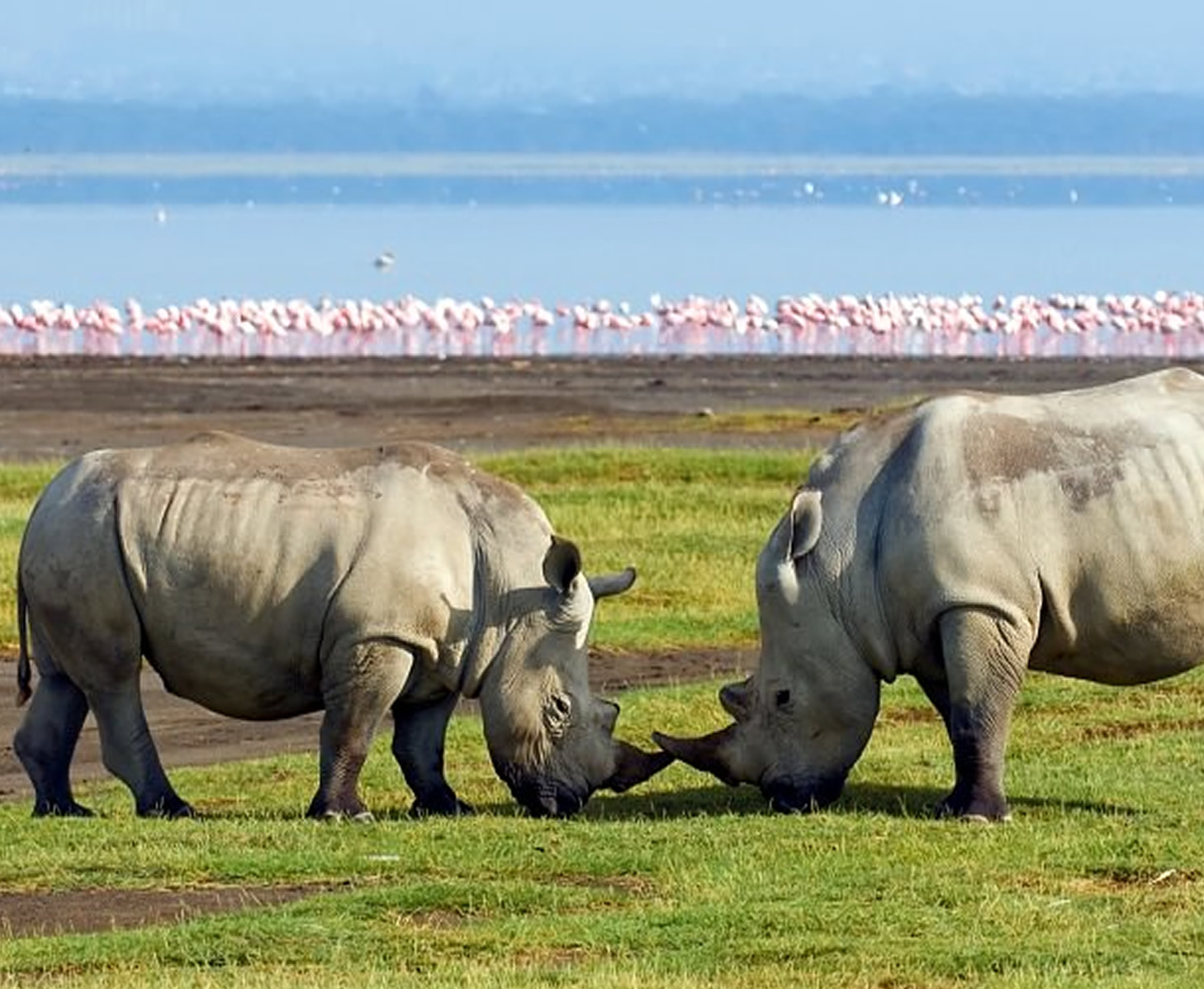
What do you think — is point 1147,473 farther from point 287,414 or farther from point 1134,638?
point 287,414

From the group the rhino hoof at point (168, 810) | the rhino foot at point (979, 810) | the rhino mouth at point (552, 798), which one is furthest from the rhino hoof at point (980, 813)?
Answer: the rhino hoof at point (168, 810)

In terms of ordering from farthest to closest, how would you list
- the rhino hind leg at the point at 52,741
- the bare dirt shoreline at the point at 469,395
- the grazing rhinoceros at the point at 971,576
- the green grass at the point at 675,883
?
1. the bare dirt shoreline at the point at 469,395
2. the rhino hind leg at the point at 52,741
3. the grazing rhinoceros at the point at 971,576
4. the green grass at the point at 675,883

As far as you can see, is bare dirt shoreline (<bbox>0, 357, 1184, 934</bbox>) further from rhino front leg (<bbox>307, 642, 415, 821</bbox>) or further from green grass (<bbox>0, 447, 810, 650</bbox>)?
rhino front leg (<bbox>307, 642, 415, 821</bbox>)

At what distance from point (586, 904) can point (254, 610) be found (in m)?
3.00

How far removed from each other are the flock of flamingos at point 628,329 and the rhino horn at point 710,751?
48.5 meters

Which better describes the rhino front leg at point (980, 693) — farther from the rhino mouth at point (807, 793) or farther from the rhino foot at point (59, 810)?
the rhino foot at point (59, 810)

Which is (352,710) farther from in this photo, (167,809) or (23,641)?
(23,641)

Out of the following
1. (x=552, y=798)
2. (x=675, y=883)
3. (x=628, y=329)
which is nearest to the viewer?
(x=675, y=883)

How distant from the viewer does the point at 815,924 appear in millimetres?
11992

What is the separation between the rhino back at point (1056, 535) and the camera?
14.5m

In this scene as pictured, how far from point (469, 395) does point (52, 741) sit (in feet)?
111

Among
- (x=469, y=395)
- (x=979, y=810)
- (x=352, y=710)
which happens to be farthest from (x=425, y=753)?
(x=469, y=395)

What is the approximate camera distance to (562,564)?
1499 centimetres

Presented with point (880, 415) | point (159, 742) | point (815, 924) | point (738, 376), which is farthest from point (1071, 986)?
point (738, 376)
